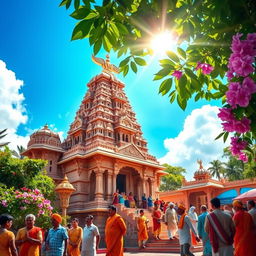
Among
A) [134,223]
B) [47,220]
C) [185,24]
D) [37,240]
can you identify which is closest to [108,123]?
[134,223]

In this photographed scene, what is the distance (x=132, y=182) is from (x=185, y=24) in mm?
21229

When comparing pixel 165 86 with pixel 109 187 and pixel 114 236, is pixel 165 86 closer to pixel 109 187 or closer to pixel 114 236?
pixel 114 236

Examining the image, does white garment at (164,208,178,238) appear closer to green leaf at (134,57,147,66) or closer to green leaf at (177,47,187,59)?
green leaf at (134,57,147,66)

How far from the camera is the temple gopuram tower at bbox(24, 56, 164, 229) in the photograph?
19.0 meters

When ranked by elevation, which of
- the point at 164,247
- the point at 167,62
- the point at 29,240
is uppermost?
the point at 167,62

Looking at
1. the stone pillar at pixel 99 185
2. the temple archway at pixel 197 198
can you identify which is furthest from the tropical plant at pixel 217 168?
the stone pillar at pixel 99 185

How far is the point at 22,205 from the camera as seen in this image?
10.7 m

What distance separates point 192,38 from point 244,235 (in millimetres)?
3897

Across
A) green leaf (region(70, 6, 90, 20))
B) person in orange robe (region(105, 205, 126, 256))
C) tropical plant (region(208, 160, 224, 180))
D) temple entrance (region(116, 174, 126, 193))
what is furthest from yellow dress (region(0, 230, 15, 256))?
tropical plant (region(208, 160, 224, 180))

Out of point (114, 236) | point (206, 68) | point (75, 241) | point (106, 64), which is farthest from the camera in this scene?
point (106, 64)

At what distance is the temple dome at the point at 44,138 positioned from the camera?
21297mm

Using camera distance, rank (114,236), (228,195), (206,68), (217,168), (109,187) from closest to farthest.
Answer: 1. (206,68)
2. (114,236)
3. (109,187)
4. (228,195)
5. (217,168)

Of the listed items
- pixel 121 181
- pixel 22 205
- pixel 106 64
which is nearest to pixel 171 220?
pixel 22 205

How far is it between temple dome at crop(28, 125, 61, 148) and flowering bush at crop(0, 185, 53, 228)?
407 inches
